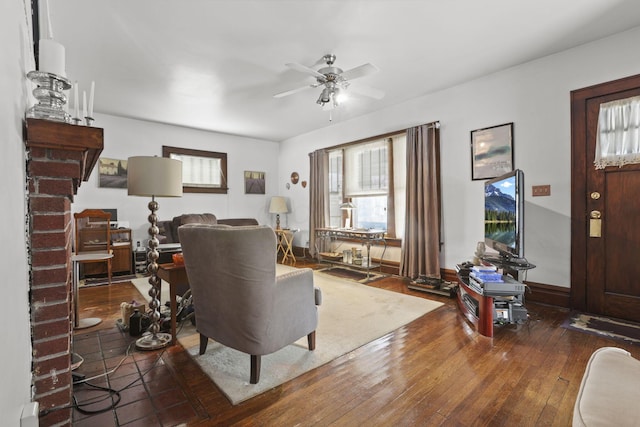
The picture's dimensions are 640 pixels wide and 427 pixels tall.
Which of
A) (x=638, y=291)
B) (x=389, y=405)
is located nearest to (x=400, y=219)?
(x=638, y=291)

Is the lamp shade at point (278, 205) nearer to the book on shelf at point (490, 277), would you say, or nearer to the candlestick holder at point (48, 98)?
the book on shelf at point (490, 277)

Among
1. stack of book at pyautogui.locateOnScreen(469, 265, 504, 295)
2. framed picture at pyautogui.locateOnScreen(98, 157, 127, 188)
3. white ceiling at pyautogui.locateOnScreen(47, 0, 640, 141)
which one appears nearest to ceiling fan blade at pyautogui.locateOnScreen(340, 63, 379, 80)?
white ceiling at pyautogui.locateOnScreen(47, 0, 640, 141)

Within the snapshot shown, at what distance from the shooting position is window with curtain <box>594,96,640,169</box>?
2.71 metres

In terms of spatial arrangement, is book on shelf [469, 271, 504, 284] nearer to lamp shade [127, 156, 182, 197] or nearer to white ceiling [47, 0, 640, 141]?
white ceiling [47, 0, 640, 141]

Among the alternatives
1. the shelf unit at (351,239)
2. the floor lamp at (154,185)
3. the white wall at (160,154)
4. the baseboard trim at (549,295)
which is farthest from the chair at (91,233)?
the baseboard trim at (549,295)

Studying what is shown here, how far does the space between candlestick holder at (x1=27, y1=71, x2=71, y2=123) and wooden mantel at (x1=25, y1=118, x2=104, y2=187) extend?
46 mm

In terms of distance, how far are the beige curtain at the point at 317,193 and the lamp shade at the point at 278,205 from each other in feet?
2.75

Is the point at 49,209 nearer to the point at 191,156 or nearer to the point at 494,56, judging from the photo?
the point at 494,56

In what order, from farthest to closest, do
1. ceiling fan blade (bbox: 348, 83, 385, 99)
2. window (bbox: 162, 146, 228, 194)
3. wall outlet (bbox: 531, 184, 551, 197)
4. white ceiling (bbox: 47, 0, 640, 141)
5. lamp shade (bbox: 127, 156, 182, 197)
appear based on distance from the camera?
window (bbox: 162, 146, 228, 194) → ceiling fan blade (bbox: 348, 83, 385, 99) → wall outlet (bbox: 531, 184, 551, 197) → white ceiling (bbox: 47, 0, 640, 141) → lamp shade (bbox: 127, 156, 182, 197)

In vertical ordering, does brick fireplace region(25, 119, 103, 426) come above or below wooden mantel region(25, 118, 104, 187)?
below

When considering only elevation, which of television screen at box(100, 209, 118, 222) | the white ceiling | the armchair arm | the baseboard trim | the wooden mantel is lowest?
the baseboard trim

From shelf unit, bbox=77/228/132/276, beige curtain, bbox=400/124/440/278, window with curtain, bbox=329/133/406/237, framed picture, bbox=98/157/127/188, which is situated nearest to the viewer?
beige curtain, bbox=400/124/440/278

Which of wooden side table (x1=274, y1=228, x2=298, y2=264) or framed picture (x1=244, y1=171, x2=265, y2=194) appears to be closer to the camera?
wooden side table (x1=274, y1=228, x2=298, y2=264)

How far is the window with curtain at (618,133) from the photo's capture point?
8.90 feet
